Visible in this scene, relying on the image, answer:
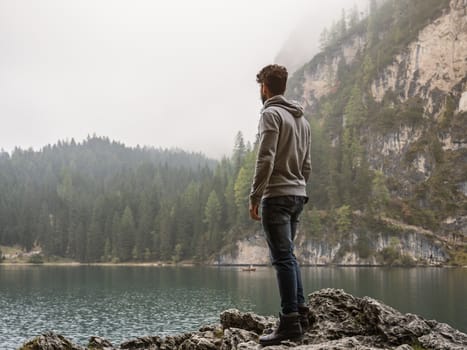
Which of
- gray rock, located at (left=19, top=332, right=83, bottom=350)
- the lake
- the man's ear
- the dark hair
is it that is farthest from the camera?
the lake

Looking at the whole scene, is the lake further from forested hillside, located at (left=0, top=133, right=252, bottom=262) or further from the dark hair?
forested hillside, located at (left=0, top=133, right=252, bottom=262)

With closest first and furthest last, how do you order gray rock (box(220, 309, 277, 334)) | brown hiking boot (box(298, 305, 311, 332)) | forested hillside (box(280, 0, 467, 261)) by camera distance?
1. brown hiking boot (box(298, 305, 311, 332))
2. gray rock (box(220, 309, 277, 334))
3. forested hillside (box(280, 0, 467, 261))

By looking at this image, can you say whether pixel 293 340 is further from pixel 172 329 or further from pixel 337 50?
pixel 337 50

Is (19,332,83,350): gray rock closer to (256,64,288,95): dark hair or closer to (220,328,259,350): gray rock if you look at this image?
(220,328,259,350): gray rock

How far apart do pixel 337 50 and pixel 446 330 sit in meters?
177

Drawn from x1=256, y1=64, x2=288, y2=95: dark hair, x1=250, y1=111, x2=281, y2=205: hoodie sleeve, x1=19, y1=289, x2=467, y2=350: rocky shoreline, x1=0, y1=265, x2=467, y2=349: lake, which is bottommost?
x1=0, y1=265, x2=467, y2=349: lake

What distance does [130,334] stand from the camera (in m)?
32.1

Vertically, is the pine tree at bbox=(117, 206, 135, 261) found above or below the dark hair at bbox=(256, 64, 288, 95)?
below

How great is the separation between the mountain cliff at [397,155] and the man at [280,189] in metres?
104

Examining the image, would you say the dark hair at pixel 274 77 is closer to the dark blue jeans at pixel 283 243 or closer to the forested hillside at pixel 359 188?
the dark blue jeans at pixel 283 243

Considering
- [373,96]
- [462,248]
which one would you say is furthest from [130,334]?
[373,96]

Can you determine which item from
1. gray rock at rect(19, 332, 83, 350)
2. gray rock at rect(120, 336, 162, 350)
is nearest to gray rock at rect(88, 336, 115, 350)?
gray rock at rect(120, 336, 162, 350)

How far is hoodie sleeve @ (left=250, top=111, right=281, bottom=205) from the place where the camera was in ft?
23.4

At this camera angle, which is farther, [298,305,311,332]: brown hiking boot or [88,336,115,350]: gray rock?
[88,336,115,350]: gray rock
